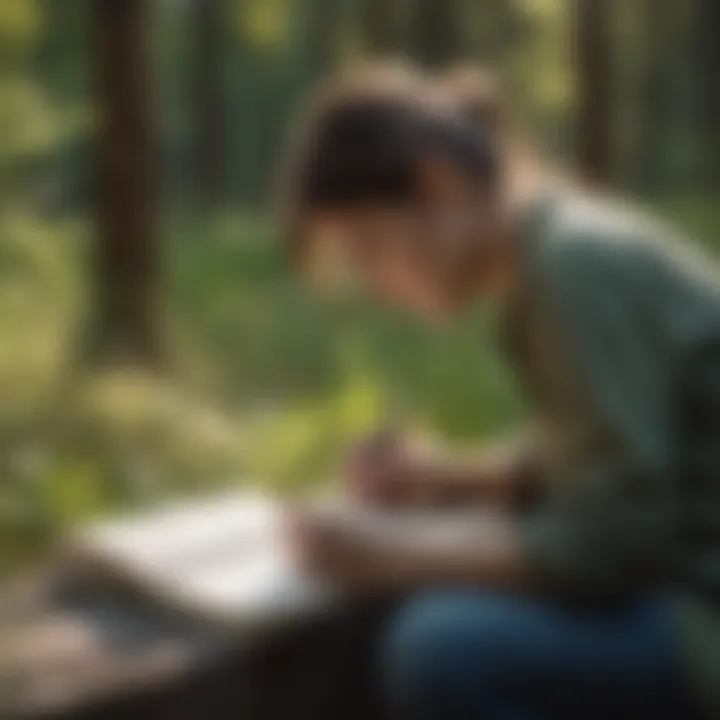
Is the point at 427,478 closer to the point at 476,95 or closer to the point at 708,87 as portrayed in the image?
the point at 476,95

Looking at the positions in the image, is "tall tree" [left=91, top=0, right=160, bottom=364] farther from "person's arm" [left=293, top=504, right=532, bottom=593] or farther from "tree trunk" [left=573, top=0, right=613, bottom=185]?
"tree trunk" [left=573, top=0, right=613, bottom=185]

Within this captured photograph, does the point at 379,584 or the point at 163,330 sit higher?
the point at 163,330

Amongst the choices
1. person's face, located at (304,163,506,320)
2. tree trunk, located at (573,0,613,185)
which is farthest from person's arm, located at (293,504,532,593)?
tree trunk, located at (573,0,613,185)

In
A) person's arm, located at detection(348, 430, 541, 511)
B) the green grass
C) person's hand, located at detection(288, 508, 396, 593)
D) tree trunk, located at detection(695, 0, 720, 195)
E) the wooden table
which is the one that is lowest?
the wooden table

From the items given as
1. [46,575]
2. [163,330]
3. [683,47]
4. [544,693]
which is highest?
[683,47]

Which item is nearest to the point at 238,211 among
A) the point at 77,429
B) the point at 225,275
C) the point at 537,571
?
the point at 225,275

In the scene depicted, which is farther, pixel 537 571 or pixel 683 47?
pixel 683 47

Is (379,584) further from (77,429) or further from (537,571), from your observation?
(77,429)

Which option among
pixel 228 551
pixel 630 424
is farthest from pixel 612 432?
pixel 228 551
